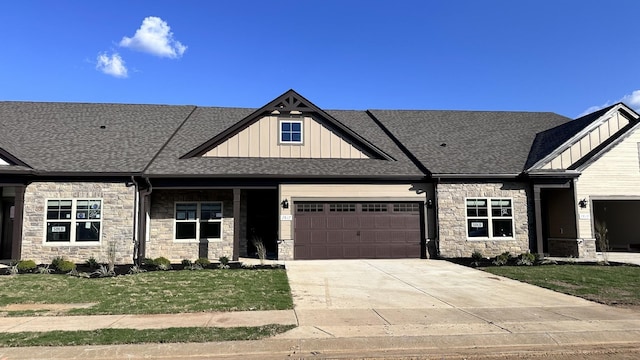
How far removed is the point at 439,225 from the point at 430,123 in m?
7.48

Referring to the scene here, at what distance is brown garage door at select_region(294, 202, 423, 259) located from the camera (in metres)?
17.6

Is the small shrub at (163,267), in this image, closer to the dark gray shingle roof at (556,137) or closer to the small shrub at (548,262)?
the small shrub at (548,262)

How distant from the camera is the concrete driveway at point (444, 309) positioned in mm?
7195

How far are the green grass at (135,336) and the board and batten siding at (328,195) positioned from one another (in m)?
10.0

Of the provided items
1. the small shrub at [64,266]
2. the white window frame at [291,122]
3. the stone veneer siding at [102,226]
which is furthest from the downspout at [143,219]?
the white window frame at [291,122]

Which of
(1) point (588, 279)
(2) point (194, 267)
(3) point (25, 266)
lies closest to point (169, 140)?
(2) point (194, 267)

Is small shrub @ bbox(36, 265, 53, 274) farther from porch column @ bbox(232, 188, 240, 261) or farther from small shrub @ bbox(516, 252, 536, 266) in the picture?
small shrub @ bbox(516, 252, 536, 266)

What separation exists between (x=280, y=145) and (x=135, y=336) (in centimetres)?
1242

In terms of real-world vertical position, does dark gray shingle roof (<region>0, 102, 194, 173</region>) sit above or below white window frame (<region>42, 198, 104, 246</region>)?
above

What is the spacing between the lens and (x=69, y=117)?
68.0 ft

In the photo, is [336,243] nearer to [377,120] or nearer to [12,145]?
[377,120]

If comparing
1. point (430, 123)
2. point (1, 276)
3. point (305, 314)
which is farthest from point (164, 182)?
point (430, 123)

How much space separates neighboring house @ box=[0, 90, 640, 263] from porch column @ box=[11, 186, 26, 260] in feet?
0.91

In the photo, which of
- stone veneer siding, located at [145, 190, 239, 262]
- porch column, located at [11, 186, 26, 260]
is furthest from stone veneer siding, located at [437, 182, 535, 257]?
porch column, located at [11, 186, 26, 260]
